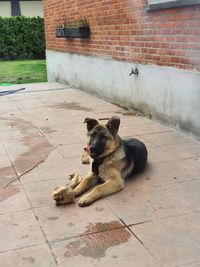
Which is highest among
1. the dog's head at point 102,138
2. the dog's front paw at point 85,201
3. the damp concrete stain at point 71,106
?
the dog's head at point 102,138

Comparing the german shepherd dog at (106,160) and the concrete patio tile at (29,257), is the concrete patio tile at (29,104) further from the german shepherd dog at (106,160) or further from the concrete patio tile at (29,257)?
the concrete patio tile at (29,257)

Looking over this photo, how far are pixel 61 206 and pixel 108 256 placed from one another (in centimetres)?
100

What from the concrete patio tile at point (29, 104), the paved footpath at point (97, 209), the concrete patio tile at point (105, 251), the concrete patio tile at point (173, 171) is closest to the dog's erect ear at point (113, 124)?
the paved footpath at point (97, 209)

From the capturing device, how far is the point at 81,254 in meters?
3.19

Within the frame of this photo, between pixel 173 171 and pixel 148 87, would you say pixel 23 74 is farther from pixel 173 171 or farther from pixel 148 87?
pixel 173 171

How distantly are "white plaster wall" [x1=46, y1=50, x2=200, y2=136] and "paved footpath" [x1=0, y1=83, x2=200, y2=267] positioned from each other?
300 mm

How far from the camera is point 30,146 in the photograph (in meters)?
6.03

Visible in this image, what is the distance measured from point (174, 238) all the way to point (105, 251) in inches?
22.1

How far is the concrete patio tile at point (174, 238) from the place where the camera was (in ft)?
10.1

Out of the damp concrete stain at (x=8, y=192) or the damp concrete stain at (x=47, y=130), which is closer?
the damp concrete stain at (x=8, y=192)

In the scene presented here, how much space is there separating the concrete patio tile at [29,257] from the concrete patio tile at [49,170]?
1.48 metres

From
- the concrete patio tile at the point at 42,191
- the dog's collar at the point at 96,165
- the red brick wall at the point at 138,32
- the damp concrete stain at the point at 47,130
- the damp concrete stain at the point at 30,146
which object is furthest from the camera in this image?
the damp concrete stain at the point at 47,130

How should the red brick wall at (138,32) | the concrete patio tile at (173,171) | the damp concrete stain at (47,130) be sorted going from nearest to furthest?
the concrete patio tile at (173,171) → the red brick wall at (138,32) → the damp concrete stain at (47,130)

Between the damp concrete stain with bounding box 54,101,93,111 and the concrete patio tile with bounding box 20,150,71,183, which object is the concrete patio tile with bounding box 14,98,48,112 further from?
the concrete patio tile with bounding box 20,150,71,183
